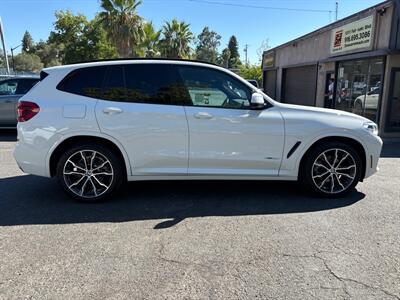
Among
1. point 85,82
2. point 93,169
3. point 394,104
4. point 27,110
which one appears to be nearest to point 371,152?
point 93,169

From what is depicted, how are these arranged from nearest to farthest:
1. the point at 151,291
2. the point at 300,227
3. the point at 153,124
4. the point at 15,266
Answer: the point at 151,291
the point at 15,266
the point at 300,227
the point at 153,124

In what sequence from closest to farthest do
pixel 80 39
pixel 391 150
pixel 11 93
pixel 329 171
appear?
pixel 329 171 → pixel 391 150 → pixel 11 93 → pixel 80 39

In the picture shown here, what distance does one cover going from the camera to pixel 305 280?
110 inches

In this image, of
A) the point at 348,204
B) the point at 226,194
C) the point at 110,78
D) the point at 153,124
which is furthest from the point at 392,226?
the point at 110,78

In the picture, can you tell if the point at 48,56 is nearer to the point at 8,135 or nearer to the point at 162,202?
the point at 8,135

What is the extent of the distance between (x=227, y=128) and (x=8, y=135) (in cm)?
851

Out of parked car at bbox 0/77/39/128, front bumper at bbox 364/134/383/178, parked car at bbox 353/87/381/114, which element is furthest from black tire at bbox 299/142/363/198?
parked car at bbox 0/77/39/128

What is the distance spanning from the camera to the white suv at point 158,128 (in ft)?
14.1

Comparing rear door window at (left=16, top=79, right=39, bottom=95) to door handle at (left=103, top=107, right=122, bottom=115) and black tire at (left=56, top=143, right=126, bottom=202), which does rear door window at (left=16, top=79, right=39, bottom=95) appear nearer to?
black tire at (left=56, top=143, right=126, bottom=202)

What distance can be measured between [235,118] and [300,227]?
1.53 m

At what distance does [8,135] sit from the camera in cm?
1032

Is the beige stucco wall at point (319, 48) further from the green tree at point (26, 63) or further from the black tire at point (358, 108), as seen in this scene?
the green tree at point (26, 63)

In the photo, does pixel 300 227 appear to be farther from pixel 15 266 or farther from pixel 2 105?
pixel 2 105

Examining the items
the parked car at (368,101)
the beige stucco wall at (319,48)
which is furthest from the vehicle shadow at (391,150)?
the beige stucco wall at (319,48)
